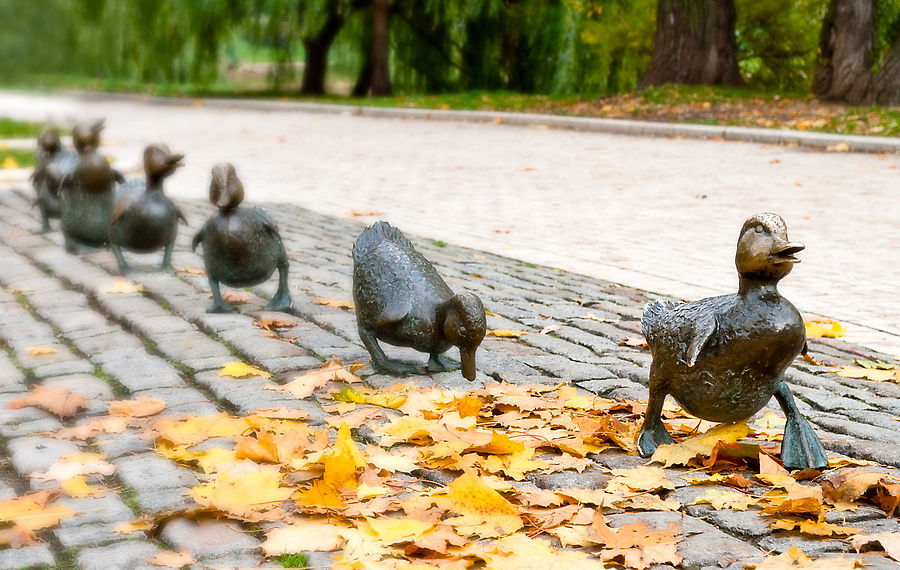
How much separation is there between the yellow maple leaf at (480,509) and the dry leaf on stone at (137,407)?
145cm

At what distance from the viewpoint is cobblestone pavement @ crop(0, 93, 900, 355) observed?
7234 millimetres

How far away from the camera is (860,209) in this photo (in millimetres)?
9977

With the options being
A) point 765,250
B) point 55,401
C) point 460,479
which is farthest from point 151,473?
point 765,250

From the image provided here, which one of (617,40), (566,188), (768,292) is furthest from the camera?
(617,40)

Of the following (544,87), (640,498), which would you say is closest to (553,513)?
(640,498)

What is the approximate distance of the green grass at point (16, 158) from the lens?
12578mm

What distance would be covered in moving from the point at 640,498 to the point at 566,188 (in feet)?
28.9

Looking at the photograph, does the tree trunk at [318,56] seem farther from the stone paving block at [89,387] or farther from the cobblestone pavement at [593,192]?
the stone paving block at [89,387]

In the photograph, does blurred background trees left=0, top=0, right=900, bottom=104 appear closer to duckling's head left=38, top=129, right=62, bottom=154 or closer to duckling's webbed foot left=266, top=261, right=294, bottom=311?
duckling's head left=38, top=129, right=62, bottom=154

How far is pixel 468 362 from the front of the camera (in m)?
4.35

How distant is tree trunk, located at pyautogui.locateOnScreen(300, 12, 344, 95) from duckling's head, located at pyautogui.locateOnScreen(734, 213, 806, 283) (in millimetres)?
24018

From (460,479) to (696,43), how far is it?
18454 mm

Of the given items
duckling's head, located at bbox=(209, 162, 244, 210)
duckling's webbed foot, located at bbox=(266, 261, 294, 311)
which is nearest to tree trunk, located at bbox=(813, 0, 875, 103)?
duckling's webbed foot, located at bbox=(266, 261, 294, 311)

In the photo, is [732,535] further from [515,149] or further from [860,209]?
[515,149]
